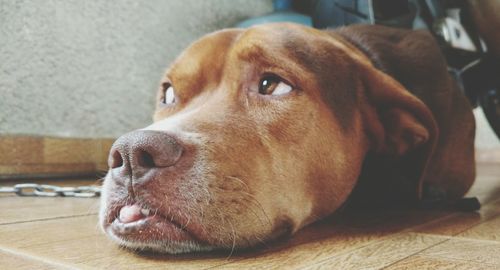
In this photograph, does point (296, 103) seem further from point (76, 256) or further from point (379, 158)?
point (76, 256)

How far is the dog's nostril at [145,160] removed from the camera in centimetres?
130

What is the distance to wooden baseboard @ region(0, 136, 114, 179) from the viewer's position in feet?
11.5

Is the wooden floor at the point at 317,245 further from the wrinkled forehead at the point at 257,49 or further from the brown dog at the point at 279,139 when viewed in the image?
the wrinkled forehead at the point at 257,49

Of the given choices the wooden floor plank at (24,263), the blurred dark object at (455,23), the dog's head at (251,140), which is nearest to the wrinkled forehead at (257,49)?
the dog's head at (251,140)

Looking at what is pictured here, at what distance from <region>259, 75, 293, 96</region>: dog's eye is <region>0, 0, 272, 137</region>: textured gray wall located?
2303mm

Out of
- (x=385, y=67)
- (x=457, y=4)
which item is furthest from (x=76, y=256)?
(x=457, y=4)

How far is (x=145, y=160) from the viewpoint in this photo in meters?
1.32

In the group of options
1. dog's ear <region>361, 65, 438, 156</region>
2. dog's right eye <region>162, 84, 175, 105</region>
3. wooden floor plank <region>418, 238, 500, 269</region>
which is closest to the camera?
wooden floor plank <region>418, 238, 500, 269</region>

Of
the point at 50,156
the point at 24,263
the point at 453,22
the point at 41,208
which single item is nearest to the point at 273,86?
the point at 24,263

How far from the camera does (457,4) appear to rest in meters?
3.50

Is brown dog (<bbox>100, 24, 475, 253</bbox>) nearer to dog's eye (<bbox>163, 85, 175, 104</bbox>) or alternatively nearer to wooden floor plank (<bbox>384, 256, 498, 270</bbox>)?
dog's eye (<bbox>163, 85, 175, 104</bbox>)

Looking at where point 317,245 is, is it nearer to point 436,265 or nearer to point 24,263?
point 436,265

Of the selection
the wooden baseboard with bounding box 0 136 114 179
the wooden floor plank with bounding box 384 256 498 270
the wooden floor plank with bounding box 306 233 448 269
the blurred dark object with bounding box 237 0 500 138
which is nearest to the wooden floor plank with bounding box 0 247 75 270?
the wooden floor plank with bounding box 306 233 448 269

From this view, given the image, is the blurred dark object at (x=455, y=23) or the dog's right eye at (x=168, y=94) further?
the blurred dark object at (x=455, y=23)
